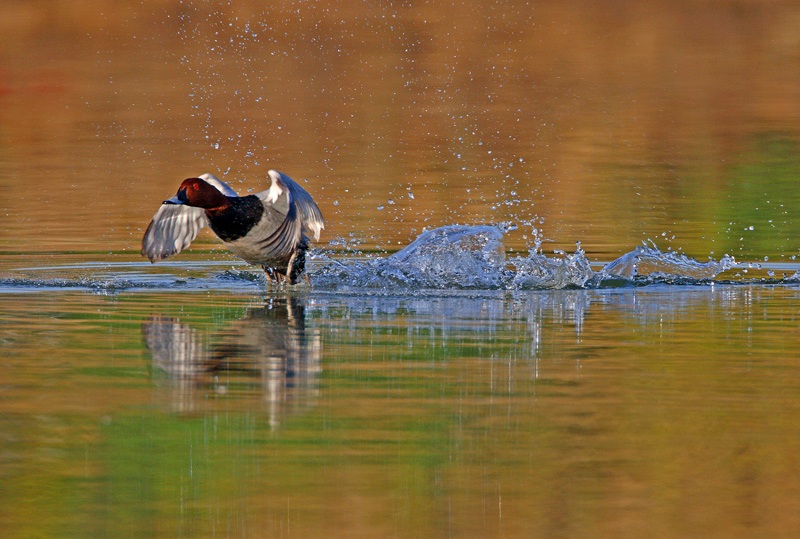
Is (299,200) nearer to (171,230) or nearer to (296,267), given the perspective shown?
(296,267)

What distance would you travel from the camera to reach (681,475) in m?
4.75

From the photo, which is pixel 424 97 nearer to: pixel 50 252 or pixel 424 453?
pixel 50 252

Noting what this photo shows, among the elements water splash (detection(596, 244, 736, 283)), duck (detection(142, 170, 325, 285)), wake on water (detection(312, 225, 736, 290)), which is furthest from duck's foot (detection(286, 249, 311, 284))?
water splash (detection(596, 244, 736, 283))

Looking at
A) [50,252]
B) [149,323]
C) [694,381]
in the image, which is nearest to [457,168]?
[50,252]

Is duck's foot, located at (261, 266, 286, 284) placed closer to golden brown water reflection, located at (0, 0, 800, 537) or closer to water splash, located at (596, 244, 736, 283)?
golden brown water reflection, located at (0, 0, 800, 537)

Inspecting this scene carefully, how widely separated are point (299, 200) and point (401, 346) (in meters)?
2.69

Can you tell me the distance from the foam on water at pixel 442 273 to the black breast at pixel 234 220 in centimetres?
32

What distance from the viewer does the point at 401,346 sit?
688cm

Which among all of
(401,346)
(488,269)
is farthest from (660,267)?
(401,346)

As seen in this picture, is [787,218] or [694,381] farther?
[787,218]

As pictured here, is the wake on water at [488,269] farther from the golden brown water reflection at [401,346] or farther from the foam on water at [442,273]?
the golden brown water reflection at [401,346]

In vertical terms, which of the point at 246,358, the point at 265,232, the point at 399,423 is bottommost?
the point at 399,423

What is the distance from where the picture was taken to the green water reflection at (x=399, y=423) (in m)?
4.36

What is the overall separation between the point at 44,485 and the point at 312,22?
24346 mm
